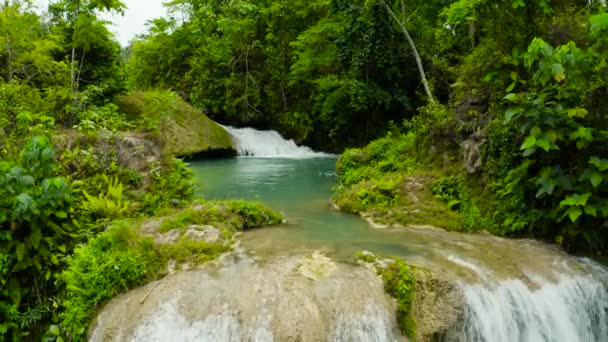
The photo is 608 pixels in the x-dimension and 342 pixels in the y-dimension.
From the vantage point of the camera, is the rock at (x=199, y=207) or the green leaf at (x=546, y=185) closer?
the green leaf at (x=546, y=185)

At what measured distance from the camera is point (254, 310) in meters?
4.56

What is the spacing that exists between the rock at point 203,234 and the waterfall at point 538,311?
339 cm

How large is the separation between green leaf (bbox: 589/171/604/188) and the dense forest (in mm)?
25

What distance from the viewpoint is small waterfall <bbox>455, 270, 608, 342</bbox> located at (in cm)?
505

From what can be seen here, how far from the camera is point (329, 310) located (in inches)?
179

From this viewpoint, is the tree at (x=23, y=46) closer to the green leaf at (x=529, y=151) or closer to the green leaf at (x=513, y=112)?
the green leaf at (x=513, y=112)

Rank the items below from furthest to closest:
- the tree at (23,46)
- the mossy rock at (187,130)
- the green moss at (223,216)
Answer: the mossy rock at (187,130), the tree at (23,46), the green moss at (223,216)

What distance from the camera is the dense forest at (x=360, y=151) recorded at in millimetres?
5191

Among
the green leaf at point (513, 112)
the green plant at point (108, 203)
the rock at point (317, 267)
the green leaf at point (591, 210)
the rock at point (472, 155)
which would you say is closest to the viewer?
the rock at point (317, 267)

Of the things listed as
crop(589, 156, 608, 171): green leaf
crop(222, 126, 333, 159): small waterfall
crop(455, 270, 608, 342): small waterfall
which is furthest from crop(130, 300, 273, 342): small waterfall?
Answer: crop(222, 126, 333, 159): small waterfall

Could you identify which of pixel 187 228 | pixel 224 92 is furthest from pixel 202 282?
pixel 224 92

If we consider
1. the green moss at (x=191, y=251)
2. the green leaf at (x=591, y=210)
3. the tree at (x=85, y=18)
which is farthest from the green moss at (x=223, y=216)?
the tree at (x=85, y=18)

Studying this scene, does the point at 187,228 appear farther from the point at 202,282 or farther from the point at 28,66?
the point at 28,66

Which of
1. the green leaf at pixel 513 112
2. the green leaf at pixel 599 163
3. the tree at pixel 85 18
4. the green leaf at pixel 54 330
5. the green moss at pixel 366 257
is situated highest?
the tree at pixel 85 18
